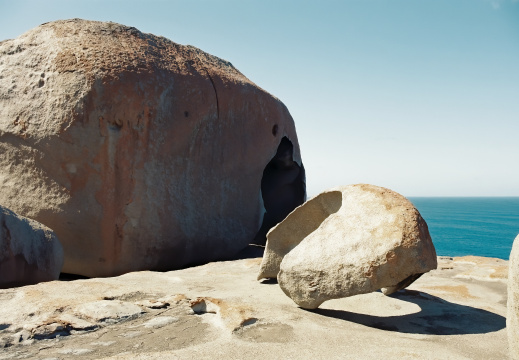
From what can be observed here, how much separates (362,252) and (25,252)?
324cm

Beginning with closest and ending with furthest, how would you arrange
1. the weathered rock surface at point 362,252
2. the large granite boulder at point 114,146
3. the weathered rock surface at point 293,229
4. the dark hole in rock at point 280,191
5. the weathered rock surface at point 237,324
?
the weathered rock surface at point 237,324 < the weathered rock surface at point 362,252 < the weathered rock surface at point 293,229 < the large granite boulder at point 114,146 < the dark hole in rock at point 280,191

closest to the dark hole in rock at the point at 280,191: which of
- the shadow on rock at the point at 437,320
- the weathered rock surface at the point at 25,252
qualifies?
the weathered rock surface at the point at 25,252

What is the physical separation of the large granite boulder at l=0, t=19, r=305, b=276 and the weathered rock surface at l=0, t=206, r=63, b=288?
830 millimetres

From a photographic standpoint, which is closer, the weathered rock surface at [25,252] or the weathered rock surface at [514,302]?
the weathered rock surface at [514,302]

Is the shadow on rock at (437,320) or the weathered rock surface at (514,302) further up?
the weathered rock surface at (514,302)

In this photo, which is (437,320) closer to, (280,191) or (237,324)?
(237,324)

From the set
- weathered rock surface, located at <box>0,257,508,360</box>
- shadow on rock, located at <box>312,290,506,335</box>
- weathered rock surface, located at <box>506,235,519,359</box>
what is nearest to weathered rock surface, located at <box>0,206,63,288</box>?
weathered rock surface, located at <box>0,257,508,360</box>

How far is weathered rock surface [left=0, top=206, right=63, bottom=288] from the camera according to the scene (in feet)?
14.4

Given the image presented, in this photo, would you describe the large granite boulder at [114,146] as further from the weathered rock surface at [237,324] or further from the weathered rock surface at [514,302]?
the weathered rock surface at [514,302]

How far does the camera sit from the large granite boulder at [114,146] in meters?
5.81

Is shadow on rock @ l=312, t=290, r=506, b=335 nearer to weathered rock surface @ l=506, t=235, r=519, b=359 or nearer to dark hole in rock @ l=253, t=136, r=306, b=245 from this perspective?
weathered rock surface @ l=506, t=235, r=519, b=359

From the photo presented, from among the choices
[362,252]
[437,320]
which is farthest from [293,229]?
[437,320]

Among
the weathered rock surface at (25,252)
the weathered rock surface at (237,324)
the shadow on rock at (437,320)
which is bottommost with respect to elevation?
the shadow on rock at (437,320)

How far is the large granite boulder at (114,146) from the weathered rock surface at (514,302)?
4771 mm
